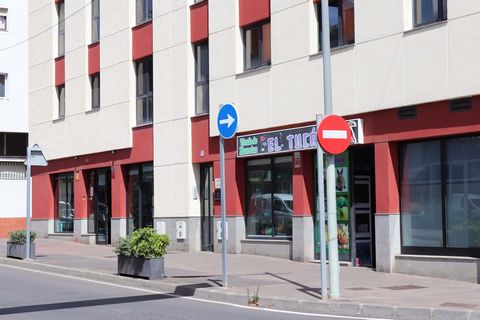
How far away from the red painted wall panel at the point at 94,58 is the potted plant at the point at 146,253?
13.6 m

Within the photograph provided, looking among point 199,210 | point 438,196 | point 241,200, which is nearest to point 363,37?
point 438,196

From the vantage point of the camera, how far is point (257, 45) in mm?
20906

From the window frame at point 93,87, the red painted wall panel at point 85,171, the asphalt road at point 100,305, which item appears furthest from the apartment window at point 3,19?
the asphalt road at point 100,305

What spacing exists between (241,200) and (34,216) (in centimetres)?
1427

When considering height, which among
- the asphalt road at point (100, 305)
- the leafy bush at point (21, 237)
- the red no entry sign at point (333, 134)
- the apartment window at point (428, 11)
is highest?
the apartment window at point (428, 11)

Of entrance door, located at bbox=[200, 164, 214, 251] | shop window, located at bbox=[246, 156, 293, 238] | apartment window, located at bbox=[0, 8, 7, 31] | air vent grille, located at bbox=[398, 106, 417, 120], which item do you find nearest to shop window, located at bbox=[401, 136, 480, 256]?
air vent grille, located at bbox=[398, 106, 417, 120]

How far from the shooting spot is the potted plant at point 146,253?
15227mm

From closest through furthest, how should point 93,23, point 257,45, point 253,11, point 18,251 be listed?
point 253,11
point 257,45
point 18,251
point 93,23

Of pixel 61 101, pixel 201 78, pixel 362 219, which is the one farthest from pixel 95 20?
pixel 362 219

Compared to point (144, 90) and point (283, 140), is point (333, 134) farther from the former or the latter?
point (144, 90)

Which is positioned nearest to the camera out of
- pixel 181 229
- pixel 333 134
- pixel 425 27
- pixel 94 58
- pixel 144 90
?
pixel 333 134

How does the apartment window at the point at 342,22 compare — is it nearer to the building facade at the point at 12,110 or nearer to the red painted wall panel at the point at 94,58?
the red painted wall panel at the point at 94,58

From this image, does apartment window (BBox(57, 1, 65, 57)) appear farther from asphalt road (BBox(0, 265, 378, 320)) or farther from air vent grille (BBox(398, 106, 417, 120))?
air vent grille (BBox(398, 106, 417, 120))

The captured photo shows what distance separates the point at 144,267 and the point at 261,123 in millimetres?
6393
